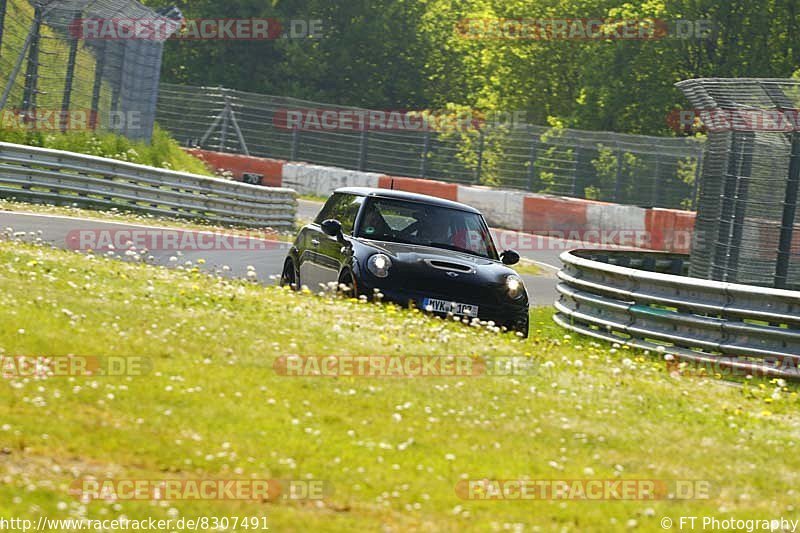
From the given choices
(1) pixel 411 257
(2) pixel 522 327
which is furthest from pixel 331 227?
(2) pixel 522 327

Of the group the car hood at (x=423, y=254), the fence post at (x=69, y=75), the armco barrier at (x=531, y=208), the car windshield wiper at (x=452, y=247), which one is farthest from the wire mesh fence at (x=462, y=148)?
the car hood at (x=423, y=254)

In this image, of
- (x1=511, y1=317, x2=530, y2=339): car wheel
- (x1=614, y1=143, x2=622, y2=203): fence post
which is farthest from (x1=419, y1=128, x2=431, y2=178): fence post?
(x1=511, y1=317, x2=530, y2=339): car wheel

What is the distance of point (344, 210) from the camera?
46.3 ft

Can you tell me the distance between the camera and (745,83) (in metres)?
17.1

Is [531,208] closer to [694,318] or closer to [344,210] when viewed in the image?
[344,210]

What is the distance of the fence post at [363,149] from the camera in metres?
37.8

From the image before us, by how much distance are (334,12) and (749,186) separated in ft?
128

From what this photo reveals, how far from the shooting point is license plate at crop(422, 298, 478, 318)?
12.5 m

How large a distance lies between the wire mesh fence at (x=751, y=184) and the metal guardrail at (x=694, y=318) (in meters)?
3.35

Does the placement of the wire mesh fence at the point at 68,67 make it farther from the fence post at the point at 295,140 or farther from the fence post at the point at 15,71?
the fence post at the point at 295,140

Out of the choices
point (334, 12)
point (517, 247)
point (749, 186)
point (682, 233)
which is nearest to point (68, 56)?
point (517, 247)

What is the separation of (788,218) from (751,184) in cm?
90

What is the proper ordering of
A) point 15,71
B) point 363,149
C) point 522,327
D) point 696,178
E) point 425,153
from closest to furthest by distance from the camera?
point 522,327 < point 15,71 < point 696,178 < point 425,153 < point 363,149

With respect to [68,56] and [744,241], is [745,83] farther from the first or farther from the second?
[68,56]
